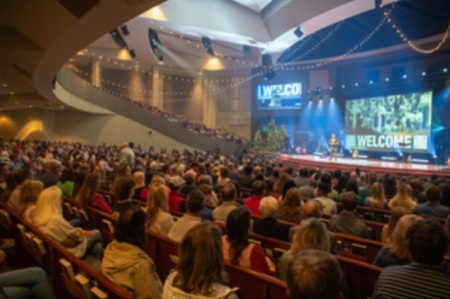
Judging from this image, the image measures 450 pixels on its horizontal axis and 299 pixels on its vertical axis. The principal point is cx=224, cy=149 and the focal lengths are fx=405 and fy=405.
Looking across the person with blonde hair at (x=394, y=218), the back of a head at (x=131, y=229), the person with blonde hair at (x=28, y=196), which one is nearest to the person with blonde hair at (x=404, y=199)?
the person with blonde hair at (x=394, y=218)

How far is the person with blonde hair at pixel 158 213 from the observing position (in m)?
3.95

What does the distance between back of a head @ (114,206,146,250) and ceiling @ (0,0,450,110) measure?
301 cm

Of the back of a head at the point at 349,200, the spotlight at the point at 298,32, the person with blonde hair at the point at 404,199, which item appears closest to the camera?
the back of a head at the point at 349,200

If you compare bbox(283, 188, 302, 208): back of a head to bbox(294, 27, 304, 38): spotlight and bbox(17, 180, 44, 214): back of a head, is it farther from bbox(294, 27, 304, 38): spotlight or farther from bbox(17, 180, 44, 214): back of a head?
bbox(294, 27, 304, 38): spotlight

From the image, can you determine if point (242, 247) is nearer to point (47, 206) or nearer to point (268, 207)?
point (268, 207)

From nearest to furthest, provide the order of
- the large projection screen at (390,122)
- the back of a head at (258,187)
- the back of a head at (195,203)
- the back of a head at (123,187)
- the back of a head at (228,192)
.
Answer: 1. the back of a head at (195,203)
2. the back of a head at (123,187)
3. the back of a head at (228,192)
4. the back of a head at (258,187)
5. the large projection screen at (390,122)

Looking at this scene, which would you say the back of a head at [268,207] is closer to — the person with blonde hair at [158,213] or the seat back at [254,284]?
the person with blonde hair at [158,213]

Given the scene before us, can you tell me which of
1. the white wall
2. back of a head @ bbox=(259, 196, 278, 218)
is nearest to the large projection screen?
the white wall

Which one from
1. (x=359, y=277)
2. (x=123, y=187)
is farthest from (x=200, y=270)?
(x=123, y=187)

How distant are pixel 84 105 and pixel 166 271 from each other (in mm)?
17995

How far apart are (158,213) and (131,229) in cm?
150

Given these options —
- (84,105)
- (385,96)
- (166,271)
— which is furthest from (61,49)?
(385,96)

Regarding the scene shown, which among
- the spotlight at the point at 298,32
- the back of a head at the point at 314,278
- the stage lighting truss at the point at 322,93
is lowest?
the back of a head at the point at 314,278

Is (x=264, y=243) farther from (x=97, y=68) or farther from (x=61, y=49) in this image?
(x=97, y=68)
